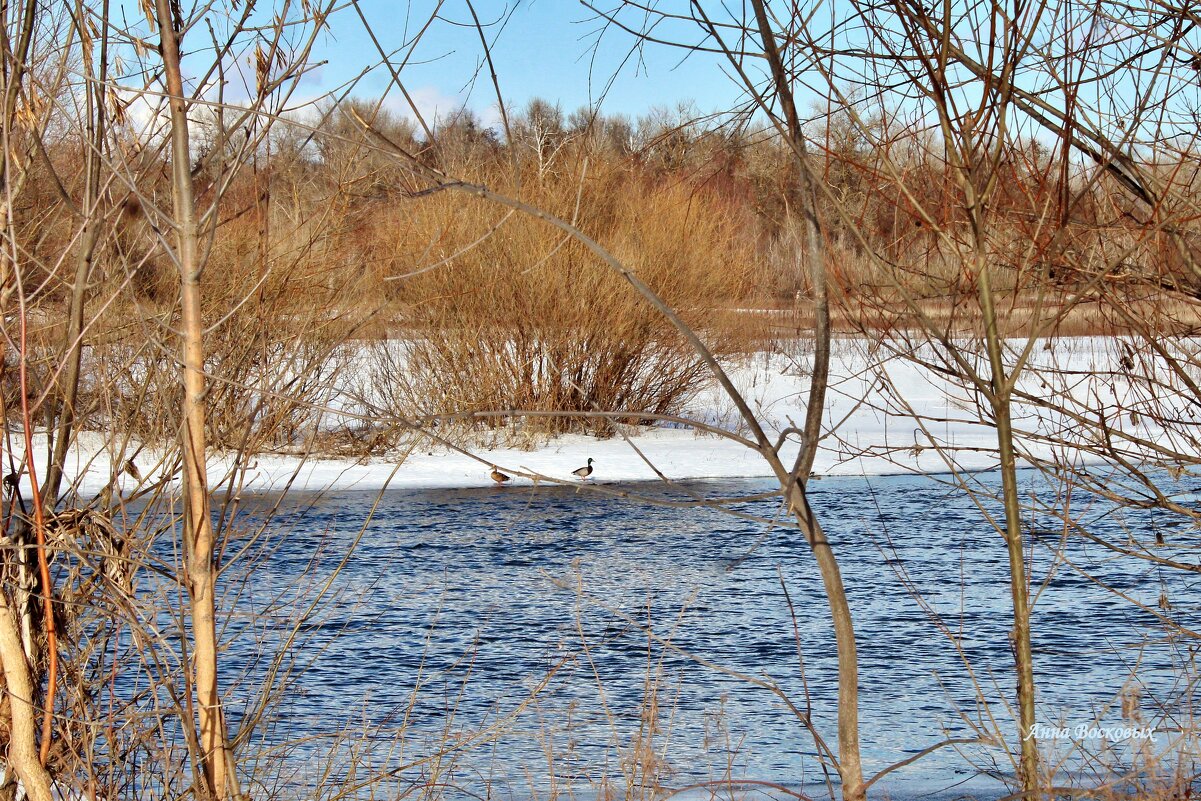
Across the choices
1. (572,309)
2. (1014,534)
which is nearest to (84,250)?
(1014,534)

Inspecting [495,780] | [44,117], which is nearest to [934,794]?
[495,780]

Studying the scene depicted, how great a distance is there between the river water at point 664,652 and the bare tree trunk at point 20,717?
21.2 inches

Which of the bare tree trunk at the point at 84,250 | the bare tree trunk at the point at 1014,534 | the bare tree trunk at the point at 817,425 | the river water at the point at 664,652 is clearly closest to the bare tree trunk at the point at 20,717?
the bare tree trunk at the point at 84,250

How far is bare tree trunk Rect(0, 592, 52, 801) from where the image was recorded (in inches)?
107

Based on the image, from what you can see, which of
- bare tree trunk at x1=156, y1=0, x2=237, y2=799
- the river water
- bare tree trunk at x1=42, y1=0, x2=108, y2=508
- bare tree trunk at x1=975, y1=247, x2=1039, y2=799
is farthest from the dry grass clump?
bare tree trunk at x1=975, y1=247, x2=1039, y2=799

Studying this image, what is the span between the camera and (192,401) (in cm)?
212

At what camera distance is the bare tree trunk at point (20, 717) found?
2.71 metres

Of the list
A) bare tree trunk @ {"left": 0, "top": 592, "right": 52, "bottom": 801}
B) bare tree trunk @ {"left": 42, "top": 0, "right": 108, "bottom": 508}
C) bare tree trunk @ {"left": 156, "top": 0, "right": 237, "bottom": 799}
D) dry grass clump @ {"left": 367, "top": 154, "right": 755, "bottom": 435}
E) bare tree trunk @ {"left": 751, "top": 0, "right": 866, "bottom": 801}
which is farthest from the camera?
dry grass clump @ {"left": 367, "top": 154, "right": 755, "bottom": 435}

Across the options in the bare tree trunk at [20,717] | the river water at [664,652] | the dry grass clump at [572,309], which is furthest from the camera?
the dry grass clump at [572,309]

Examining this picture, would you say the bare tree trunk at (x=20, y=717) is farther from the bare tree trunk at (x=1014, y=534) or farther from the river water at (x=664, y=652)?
the bare tree trunk at (x=1014, y=534)

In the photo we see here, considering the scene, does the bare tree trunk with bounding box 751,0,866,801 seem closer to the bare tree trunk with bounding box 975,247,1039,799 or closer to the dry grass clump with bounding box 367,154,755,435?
the bare tree trunk with bounding box 975,247,1039,799

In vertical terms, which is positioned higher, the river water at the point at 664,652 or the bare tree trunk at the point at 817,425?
the bare tree trunk at the point at 817,425

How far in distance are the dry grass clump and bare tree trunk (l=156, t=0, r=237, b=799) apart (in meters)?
11.5

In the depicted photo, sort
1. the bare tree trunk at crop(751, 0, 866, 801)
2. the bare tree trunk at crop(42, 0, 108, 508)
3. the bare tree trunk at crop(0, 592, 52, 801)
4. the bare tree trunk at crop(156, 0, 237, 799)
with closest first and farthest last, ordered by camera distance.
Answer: the bare tree trunk at crop(751, 0, 866, 801), the bare tree trunk at crop(156, 0, 237, 799), the bare tree trunk at crop(42, 0, 108, 508), the bare tree trunk at crop(0, 592, 52, 801)
